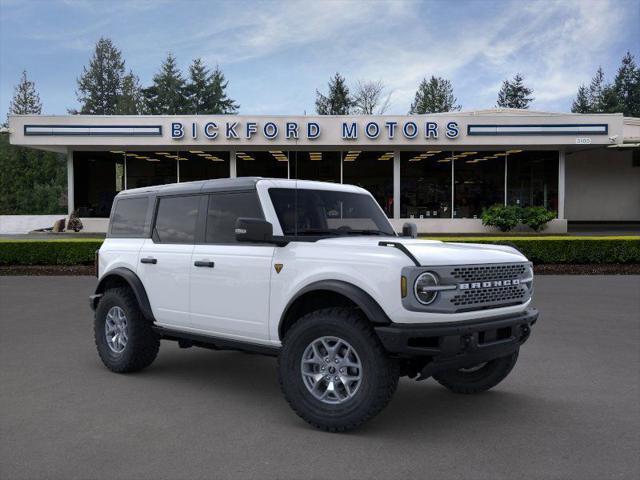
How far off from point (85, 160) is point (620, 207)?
3027 cm

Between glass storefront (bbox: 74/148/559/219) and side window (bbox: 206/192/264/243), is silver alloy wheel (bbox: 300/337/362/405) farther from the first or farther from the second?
glass storefront (bbox: 74/148/559/219)

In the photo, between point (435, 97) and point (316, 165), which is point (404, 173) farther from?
point (435, 97)

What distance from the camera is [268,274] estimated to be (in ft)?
16.5

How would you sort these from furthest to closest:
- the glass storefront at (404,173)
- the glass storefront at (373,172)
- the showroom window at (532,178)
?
the glass storefront at (373,172), the glass storefront at (404,173), the showroom window at (532,178)

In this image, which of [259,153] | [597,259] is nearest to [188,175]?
[259,153]

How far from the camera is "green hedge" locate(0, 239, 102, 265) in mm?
16984

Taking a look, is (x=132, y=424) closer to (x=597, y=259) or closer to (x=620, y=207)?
(x=597, y=259)

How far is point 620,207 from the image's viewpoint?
36.6 m

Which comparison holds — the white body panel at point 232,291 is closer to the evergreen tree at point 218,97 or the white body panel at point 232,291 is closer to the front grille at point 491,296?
the front grille at point 491,296

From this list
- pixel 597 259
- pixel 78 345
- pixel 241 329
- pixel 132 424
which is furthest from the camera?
pixel 597 259

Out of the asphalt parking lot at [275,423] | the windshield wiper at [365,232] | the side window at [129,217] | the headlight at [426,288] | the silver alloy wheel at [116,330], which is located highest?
the side window at [129,217]

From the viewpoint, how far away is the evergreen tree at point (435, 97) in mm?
76875

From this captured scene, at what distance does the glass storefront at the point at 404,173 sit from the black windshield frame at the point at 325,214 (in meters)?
22.2

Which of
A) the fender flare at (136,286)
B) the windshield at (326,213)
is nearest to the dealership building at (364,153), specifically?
the fender flare at (136,286)
